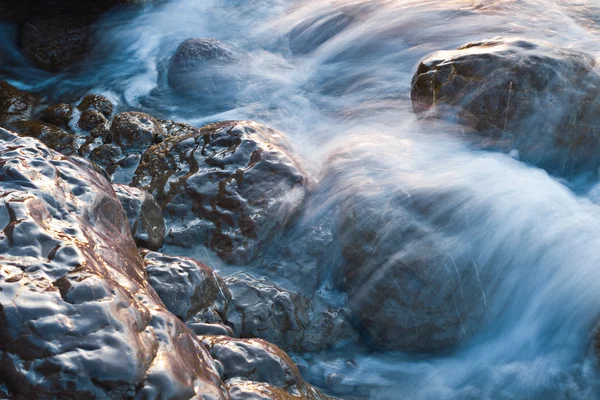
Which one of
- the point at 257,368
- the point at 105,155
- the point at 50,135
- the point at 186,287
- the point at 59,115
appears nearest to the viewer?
the point at 257,368

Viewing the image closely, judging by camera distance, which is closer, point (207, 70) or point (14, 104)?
point (14, 104)

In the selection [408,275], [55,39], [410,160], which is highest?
[55,39]

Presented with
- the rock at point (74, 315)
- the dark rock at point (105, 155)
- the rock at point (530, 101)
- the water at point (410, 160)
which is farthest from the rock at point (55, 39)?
the rock at point (74, 315)

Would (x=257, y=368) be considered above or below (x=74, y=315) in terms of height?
below

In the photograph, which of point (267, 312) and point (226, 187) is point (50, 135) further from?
point (267, 312)

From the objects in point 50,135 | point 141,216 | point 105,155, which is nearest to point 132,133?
point 105,155

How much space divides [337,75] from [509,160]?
2835mm

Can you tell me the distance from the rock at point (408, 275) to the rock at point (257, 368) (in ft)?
3.96

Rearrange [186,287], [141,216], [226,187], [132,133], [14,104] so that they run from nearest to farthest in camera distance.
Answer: [186,287] < [141,216] < [226,187] < [132,133] < [14,104]

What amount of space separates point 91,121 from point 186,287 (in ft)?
12.0

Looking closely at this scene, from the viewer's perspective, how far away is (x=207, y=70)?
8086mm

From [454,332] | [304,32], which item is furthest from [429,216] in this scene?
[304,32]

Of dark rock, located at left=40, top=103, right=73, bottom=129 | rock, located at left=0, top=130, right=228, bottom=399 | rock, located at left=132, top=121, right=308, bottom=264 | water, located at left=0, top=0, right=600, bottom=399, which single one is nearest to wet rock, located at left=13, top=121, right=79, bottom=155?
dark rock, located at left=40, top=103, right=73, bottom=129

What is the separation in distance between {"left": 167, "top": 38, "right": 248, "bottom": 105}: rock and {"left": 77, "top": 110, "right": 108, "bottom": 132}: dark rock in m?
1.20
